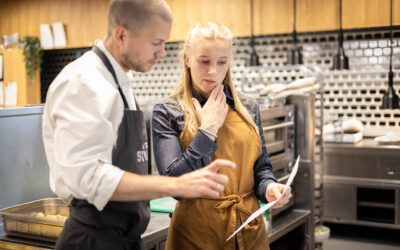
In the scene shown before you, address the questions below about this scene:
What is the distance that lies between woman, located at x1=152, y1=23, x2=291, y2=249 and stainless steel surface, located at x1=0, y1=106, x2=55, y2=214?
804 mm

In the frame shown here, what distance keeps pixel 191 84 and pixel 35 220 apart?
2.61 ft

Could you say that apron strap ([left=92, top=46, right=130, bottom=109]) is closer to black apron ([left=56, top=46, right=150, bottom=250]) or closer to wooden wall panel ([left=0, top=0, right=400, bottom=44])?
black apron ([left=56, top=46, right=150, bottom=250])

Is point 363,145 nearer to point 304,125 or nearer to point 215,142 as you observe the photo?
point 304,125

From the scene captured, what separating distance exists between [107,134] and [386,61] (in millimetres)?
4463

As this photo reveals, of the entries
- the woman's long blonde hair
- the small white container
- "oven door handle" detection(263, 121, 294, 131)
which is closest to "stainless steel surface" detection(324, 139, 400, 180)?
the small white container

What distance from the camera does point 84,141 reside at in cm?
120

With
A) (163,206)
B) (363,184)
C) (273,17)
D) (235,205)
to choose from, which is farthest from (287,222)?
(273,17)

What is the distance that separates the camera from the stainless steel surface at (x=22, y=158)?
2.26 m

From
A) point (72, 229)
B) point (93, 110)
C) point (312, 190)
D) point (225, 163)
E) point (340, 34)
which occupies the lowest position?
point (312, 190)

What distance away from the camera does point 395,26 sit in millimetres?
4953

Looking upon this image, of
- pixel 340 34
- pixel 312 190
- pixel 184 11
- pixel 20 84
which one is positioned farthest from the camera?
pixel 20 84

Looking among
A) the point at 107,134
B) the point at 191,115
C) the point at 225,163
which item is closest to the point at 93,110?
the point at 107,134

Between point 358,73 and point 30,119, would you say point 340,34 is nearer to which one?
point 358,73

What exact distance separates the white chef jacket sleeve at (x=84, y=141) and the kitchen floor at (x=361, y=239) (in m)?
3.63
